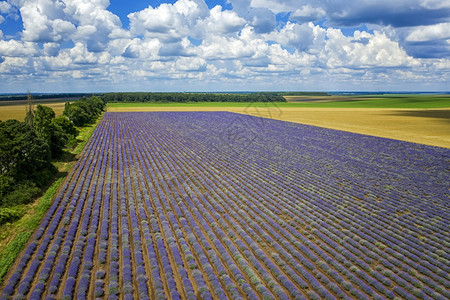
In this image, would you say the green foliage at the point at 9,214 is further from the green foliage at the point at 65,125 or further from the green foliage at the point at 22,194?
the green foliage at the point at 65,125

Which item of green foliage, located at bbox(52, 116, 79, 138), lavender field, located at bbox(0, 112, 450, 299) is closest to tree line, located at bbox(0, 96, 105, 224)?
lavender field, located at bbox(0, 112, 450, 299)

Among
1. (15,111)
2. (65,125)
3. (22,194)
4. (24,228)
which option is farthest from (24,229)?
(15,111)

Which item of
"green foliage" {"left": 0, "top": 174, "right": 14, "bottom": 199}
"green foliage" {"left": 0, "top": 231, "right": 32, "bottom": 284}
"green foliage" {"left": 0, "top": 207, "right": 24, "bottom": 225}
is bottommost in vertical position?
"green foliage" {"left": 0, "top": 231, "right": 32, "bottom": 284}

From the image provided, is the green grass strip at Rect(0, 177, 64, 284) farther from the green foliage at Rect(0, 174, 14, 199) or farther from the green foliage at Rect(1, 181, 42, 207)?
the green foliage at Rect(0, 174, 14, 199)

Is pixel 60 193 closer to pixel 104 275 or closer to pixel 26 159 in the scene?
pixel 26 159

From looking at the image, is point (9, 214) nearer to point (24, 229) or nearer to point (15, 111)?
point (24, 229)

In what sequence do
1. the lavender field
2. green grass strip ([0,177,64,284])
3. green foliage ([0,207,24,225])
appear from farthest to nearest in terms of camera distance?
1. green foliage ([0,207,24,225])
2. green grass strip ([0,177,64,284])
3. the lavender field

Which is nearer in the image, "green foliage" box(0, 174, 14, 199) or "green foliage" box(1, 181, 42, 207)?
"green foliage" box(1, 181, 42, 207)
